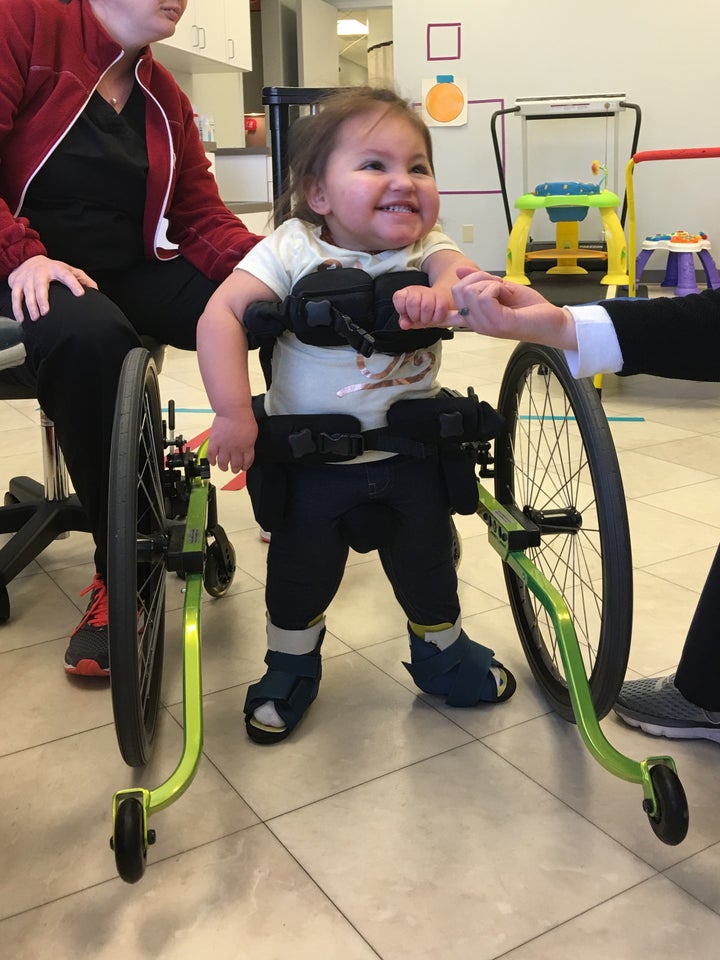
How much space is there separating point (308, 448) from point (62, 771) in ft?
1.71

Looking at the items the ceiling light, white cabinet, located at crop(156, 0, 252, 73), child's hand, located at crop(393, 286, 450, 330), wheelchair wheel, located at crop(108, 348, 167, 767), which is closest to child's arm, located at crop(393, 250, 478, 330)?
child's hand, located at crop(393, 286, 450, 330)

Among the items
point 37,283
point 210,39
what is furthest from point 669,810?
point 210,39

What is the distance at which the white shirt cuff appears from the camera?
3.15 ft

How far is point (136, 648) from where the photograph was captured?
3.34ft

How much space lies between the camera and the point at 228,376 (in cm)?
117

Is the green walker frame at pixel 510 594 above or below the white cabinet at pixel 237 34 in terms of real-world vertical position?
below

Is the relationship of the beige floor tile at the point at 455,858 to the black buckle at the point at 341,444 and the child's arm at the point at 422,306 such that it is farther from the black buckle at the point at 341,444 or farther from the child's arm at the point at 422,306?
the child's arm at the point at 422,306

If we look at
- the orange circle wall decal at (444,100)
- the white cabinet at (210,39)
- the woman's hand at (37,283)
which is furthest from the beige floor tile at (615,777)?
the orange circle wall decal at (444,100)

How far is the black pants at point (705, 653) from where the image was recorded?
1.16m

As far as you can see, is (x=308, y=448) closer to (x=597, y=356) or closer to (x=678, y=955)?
(x=597, y=356)

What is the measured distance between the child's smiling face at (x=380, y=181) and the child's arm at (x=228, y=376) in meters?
0.17

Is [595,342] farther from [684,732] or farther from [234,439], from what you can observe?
[684,732]

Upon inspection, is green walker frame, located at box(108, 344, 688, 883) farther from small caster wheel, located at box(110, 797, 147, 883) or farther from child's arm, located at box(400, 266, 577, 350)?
child's arm, located at box(400, 266, 577, 350)

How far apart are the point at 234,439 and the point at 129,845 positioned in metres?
0.47
